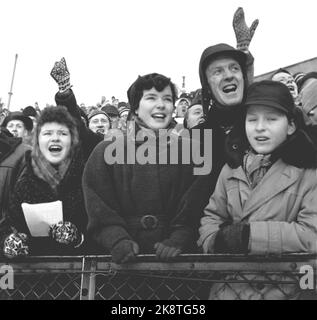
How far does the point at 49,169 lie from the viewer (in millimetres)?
3428

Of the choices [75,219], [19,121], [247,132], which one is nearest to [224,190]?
[247,132]

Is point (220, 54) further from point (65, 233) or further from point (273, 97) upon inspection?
point (65, 233)

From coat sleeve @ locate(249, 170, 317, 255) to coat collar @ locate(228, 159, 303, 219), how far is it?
17cm

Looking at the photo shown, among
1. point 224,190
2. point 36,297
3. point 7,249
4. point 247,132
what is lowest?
point 36,297

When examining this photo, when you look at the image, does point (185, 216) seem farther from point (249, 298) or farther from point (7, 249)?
point (7, 249)

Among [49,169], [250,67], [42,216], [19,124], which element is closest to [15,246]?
[42,216]

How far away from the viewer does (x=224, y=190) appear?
2975 mm

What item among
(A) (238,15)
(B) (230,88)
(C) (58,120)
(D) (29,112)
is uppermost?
(A) (238,15)

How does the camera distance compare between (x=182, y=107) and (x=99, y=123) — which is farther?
(x=182, y=107)

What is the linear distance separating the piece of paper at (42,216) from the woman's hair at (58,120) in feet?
1.55

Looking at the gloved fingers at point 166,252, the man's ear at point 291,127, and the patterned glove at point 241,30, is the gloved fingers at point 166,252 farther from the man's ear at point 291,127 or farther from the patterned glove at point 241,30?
the patterned glove at point 241,30

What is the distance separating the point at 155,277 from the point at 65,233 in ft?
2.76

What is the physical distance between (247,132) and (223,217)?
555 mm

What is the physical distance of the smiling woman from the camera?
321cm
